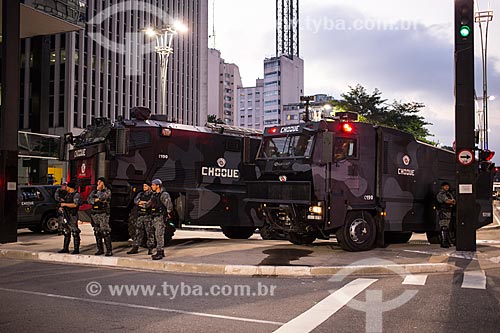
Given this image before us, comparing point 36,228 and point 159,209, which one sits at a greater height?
point 159,209

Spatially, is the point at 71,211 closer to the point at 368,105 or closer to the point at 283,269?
the point at 283,269

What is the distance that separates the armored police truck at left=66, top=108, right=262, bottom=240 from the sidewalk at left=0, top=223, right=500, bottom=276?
108cm

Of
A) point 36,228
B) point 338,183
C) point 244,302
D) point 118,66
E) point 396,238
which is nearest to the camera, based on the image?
point 244,302

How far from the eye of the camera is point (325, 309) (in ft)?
23.4

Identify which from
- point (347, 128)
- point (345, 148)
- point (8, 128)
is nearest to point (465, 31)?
point (347, 128)

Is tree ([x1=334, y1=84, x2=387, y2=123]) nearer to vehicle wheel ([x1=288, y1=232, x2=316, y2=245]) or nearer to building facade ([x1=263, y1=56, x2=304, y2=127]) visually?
vehicle wheel ([x1=288, y1=232, x2=316, y2=245])

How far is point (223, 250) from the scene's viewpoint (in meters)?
13.0

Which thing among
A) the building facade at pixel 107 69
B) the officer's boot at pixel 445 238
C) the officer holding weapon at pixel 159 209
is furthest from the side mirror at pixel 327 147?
A: the building facade at pixel 107 69

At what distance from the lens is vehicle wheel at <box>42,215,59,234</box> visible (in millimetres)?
18656

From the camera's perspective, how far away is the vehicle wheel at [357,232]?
41.1ft

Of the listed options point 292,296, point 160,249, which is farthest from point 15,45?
point 292,296

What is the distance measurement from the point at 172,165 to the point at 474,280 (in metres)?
8.12

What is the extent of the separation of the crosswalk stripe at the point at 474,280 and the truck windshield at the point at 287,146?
422cm

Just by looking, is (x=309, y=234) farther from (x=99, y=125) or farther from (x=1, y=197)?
(x=1, y=197)
